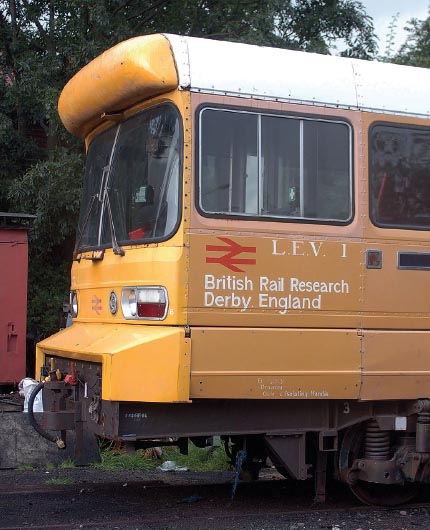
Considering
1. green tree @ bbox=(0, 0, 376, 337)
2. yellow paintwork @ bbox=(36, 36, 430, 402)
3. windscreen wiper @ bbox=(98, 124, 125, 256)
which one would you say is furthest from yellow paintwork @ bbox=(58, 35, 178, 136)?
green tree @ bbox=(0, 0, 376, 337)

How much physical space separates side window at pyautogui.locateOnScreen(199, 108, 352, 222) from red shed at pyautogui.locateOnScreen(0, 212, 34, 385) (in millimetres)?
5401

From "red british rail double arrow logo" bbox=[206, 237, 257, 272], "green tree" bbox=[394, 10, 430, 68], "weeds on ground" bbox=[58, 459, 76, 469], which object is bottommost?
"weeds on ground" bbox=[58, 459, 76, 469]

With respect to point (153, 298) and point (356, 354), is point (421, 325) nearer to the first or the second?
point (356, 354)

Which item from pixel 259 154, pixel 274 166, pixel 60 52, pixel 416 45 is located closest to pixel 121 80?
pixel 259 154

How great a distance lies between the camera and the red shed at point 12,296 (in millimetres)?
10633

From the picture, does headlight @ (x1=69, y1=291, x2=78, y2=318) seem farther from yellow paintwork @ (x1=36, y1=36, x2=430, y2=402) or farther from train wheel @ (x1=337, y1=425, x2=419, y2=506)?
train wheel @ (x1=337, y1=425, x2=419, y2=506)

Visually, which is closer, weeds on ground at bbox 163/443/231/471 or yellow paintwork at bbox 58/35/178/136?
yellow paintwork at bbox 58/35/178/136

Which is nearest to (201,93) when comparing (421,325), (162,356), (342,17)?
(162,356)

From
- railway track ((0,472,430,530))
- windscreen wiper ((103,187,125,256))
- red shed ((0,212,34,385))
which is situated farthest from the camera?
red shed ((0,212,34,385))

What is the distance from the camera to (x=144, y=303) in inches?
225

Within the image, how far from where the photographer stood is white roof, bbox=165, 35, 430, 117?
571cm

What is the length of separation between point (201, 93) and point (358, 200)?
140cm

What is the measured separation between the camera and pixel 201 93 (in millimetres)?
5680

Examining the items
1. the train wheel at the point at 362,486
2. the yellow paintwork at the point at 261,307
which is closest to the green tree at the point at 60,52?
the yellow paintwork at the point at 261,307
